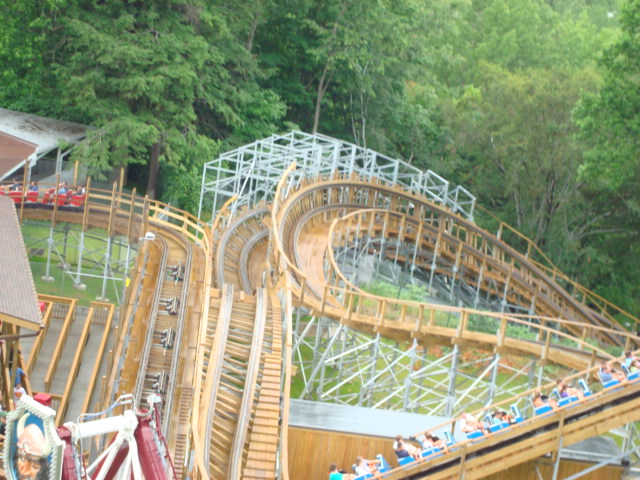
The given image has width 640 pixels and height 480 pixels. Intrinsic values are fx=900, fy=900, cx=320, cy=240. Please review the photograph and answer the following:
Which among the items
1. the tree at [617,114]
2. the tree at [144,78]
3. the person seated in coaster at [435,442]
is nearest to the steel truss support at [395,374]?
the person seated in coaster at [435,442]

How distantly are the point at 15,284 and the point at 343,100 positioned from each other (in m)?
43.6

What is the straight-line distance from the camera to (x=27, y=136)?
38938 mm

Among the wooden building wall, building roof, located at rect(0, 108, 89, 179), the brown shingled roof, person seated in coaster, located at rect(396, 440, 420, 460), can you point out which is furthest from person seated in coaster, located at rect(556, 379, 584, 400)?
the brown shingled roof

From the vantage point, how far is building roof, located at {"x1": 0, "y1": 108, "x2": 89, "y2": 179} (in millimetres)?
36062

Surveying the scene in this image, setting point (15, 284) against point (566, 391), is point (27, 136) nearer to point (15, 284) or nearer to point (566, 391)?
point (15, 284)

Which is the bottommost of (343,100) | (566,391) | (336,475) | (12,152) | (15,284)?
(336,475)

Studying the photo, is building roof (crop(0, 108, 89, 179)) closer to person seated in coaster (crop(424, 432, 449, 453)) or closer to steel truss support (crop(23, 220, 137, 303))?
steel truss support (crop(23, 220, 137, 303))

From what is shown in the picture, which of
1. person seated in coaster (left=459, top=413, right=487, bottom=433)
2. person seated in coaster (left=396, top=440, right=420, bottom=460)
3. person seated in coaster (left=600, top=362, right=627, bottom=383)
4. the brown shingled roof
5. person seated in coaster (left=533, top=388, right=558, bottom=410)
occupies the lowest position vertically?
person seated in coaster (left=396, top=440, right=420, bottom=460)

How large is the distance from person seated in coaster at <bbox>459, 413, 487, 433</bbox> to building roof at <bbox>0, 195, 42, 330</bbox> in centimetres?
951

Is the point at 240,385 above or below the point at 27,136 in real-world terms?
below

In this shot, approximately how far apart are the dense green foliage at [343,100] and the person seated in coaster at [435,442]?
70.1 feet

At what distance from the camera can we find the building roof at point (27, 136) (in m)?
36.1

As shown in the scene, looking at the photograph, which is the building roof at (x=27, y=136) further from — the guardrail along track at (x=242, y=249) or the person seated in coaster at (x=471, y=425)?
the person seated in coaster at (x=471, y=425)

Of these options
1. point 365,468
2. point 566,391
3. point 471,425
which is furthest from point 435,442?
point 566,391
